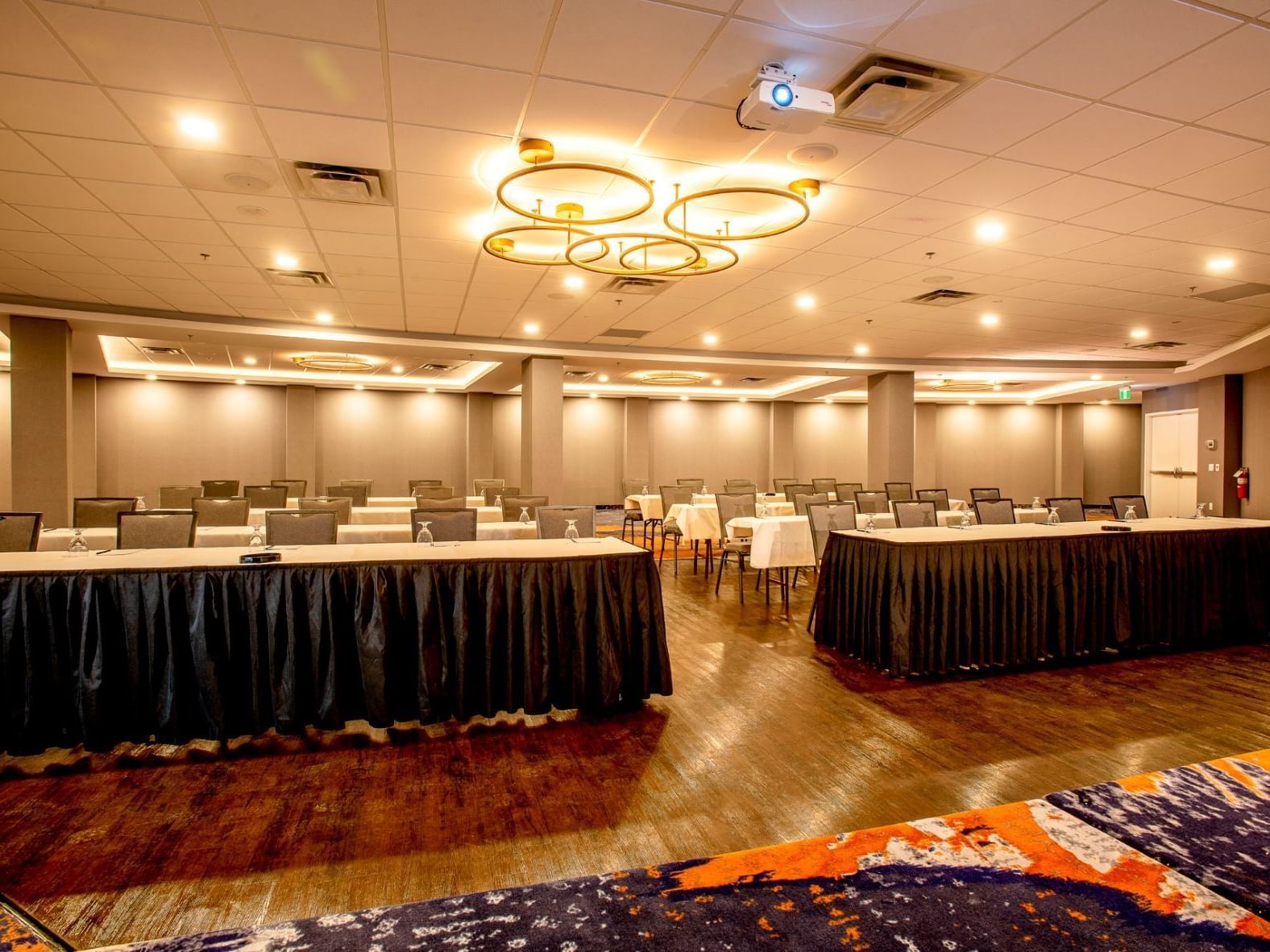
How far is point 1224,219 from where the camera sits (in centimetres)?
480

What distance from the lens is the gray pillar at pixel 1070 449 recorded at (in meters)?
17.6

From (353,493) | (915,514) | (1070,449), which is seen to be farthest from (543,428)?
(1070,449)

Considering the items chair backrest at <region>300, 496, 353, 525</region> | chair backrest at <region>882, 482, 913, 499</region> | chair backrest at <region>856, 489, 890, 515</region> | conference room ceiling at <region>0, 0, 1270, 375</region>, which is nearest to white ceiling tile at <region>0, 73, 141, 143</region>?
conference room ceiling at <region>0, 0, 1270, 375</region>

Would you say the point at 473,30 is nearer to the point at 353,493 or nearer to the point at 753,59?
the point at 753,59

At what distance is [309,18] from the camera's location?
2.64 m

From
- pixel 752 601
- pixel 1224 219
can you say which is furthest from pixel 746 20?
pixel 752 601

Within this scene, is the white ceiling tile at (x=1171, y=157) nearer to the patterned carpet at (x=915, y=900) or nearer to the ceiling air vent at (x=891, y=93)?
the ceiling air vent at (x=891, y=93)

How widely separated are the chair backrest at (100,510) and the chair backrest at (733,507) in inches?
210

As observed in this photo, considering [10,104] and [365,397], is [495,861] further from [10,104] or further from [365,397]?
[365,397]

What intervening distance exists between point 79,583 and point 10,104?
244 centimetres

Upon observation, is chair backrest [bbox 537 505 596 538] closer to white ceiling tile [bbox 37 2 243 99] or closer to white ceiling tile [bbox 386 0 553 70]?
white ceiling tile [bbox 386 0 553 70]

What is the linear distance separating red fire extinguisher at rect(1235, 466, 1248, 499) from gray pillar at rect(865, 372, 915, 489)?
5782 mm

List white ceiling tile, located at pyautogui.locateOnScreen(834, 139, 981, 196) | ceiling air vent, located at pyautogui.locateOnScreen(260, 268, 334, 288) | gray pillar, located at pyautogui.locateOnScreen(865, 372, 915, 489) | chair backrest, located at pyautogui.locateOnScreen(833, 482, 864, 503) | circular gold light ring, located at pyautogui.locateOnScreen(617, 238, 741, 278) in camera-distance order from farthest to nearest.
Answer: gray pillar, located at pyautogui.locateOnScreen(865, 372, 915, 489) → chair backrest, located at pyautogui.locateOnScreen(833, 482, 864, 503) → ceiling air vent, located at pyautogui.locateOnScreen(260, 268, 334, 288) → circular gold light ring, located at pyautogui.locateOnScreen(617, 238, 741, 278) → white ceiling tile, located at pyautogui.locateOnScreen(834, 139, 981, 196)

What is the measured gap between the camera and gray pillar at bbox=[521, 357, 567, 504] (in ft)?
33.0
